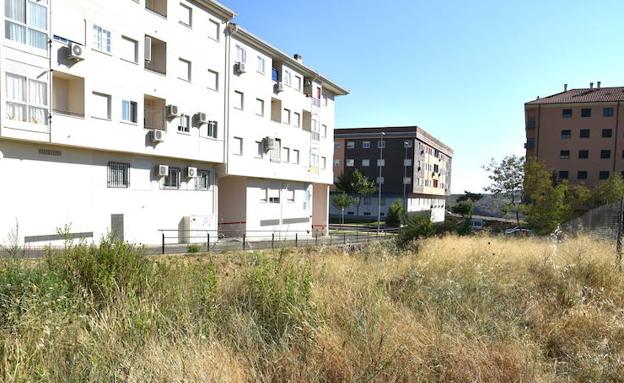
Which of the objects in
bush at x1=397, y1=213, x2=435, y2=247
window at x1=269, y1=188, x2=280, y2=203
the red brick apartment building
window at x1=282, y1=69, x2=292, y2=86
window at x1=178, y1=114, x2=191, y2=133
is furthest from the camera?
the red brick apartment building

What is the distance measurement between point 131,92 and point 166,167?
4.08 metres

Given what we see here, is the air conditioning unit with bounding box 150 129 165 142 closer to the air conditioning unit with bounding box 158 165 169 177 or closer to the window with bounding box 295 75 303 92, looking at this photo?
the air conditioning unit with bounding box 158 165 169 177

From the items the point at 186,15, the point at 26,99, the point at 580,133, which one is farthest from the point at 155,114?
the point at 580,133

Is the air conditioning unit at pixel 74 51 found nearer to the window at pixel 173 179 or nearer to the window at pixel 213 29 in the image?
the window at pixel 173 179

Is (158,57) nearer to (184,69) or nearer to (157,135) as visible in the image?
(184,69)

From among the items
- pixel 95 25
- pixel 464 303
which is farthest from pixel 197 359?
pixel 95 25

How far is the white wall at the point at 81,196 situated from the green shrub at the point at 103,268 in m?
10.6

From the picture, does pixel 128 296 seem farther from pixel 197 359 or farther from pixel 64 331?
pixel 197 359

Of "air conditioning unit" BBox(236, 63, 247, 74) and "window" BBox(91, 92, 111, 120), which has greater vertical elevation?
"air conditioning unit" BBox(236, 63, 247, 74)

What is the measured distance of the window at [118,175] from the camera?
2033cm

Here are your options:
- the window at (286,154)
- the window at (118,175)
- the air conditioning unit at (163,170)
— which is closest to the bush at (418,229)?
the air conditioning unit at (163,170)

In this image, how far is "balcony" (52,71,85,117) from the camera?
18359 millimetres

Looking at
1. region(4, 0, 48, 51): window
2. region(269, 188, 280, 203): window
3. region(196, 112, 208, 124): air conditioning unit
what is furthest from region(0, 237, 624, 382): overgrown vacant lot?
region(269, 188, 280, 203): window

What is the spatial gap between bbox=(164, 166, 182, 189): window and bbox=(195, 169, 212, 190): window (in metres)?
1.61
